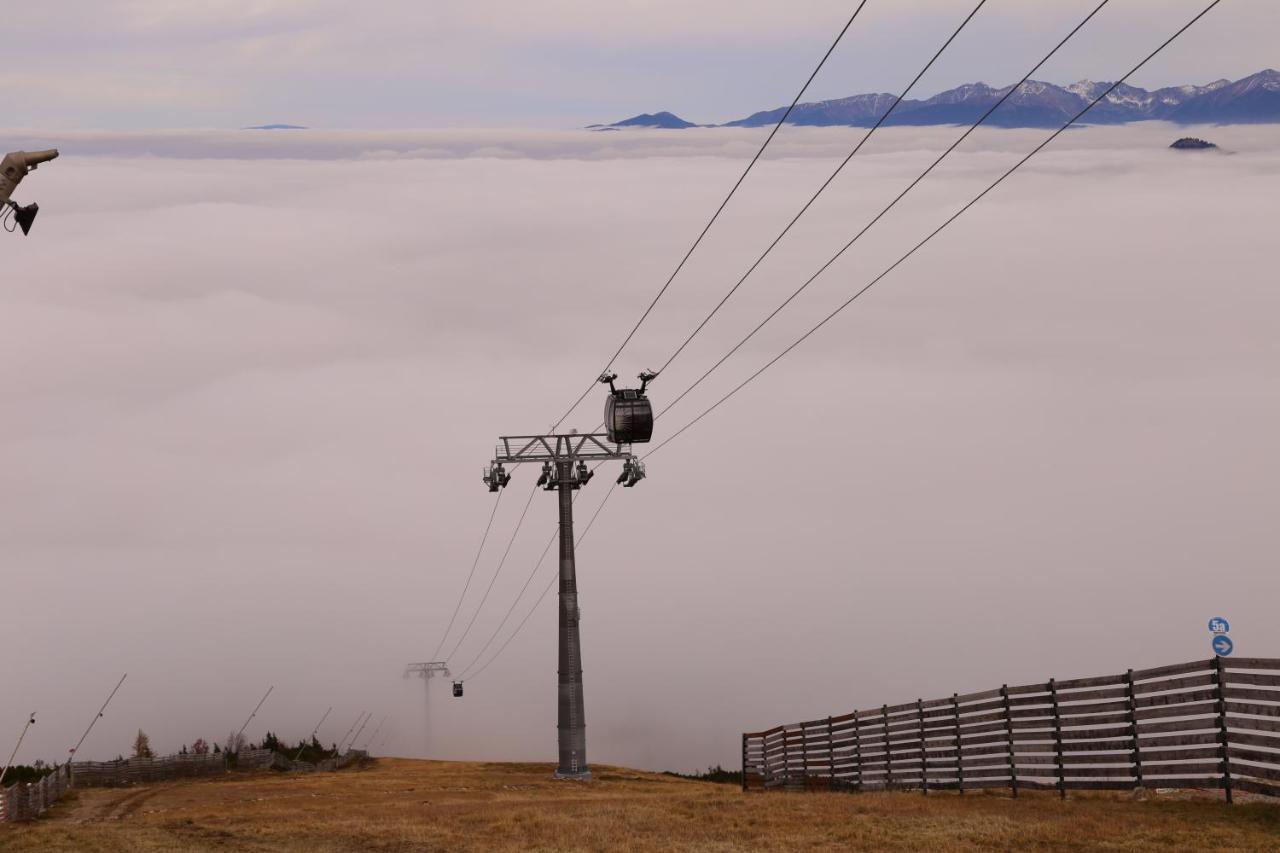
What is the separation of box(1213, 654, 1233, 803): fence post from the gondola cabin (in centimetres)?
3480

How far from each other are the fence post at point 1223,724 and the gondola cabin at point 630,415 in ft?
114

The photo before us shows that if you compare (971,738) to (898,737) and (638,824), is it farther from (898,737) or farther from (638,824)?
(638,824)

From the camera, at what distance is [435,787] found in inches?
1919

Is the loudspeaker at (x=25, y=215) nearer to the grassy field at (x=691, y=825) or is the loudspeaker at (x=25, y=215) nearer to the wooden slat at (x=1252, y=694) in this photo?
the grassy field at (x=691, y=825)

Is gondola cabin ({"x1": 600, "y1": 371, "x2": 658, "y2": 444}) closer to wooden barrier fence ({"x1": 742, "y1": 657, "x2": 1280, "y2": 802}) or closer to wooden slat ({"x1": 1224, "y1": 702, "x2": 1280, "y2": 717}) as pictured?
wooden barrier fence ({"x1": 742, "y1": 657, "x2": 1280, "y2": 802})

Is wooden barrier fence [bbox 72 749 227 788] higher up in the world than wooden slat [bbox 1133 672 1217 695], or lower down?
lower down

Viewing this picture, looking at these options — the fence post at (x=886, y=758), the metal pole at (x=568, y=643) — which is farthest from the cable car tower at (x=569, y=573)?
the fence post at (x=886, y=758)

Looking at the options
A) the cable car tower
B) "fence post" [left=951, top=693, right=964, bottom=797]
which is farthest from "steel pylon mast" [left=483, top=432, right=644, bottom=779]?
"fence post" [left=951, top=693, right=964, bottom=797]

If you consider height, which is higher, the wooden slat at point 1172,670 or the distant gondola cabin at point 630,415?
the distant gondola cabin at point 630,415

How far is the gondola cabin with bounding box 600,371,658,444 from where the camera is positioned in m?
55.4

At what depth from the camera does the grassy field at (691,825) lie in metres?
21.1

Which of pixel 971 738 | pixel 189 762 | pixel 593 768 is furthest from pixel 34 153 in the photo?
pixel 189 762

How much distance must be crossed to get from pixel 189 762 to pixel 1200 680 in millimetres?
60213

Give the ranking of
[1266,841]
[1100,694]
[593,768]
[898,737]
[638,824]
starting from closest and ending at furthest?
[1266,841] < [1100,694] < [638,824] < [898,737] < [593,768]
